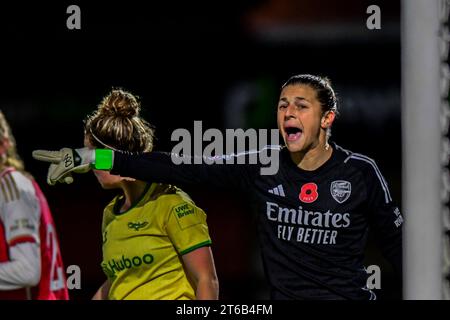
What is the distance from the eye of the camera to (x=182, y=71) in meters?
4.57

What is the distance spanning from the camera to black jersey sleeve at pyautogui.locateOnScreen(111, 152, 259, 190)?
12.0 ft

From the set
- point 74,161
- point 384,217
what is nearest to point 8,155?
point 74,161

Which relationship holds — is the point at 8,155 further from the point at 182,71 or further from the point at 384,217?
the point at 384,217

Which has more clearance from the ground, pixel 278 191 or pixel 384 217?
pixel 278 191

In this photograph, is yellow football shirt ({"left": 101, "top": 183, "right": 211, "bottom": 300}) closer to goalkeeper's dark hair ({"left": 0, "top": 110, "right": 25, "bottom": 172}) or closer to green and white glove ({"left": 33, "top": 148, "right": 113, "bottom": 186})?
green and white glove ({"left": 33, "top": 148, "right": 113, "bottom": 186})

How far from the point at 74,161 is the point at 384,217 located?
4.10ft

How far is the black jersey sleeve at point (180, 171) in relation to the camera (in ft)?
12.0

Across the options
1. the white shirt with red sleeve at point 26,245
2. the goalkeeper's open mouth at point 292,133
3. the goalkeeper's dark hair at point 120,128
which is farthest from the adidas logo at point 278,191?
the white shirt with red sleeve at point 26,245

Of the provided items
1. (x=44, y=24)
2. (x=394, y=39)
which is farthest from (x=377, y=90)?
(x=44, y=24)

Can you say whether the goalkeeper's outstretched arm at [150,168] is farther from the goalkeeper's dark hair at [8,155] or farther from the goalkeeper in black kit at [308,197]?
the goalkeeper's dark hair at [8,155]

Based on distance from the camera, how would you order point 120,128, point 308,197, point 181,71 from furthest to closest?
point 181,71 → point 120,128 → point 308,197

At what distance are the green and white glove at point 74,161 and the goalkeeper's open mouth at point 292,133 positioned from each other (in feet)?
2.30

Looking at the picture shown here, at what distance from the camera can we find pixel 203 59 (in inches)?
177
